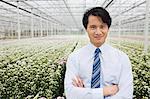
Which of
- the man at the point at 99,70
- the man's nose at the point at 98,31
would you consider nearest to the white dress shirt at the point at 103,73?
the man at the point at 99,70

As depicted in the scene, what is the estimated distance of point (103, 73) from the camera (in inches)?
61.4

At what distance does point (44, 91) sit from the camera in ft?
10.9

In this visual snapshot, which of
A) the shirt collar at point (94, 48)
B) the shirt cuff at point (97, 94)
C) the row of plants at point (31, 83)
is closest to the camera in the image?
the shirt cuff at point (97, 94)

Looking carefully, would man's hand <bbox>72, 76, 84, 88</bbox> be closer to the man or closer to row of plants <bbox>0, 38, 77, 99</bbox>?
the man

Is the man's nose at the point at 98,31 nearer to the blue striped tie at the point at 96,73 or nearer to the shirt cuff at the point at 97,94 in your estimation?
the blue striped tie at the point at 96,73

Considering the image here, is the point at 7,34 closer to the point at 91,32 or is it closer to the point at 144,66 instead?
the point at 144,66

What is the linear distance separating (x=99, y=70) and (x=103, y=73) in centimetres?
3

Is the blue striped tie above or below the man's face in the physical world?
below

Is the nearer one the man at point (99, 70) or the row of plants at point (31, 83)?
the man at point (99, 70)

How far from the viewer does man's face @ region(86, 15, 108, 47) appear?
156 centimetres

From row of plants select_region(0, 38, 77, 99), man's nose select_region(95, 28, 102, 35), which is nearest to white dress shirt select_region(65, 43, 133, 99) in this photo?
man's nose select_region(95, 28, 102, 35)

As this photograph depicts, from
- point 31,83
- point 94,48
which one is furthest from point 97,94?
point 31,83

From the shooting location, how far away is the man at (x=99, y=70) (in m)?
1.54

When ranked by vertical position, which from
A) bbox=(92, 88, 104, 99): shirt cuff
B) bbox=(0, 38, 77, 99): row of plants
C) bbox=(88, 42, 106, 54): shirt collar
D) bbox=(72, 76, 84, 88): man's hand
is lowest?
bbox=(0, 38, 77, 99): row of plants
